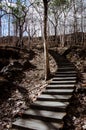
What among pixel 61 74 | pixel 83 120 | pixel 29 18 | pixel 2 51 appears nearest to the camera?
pixel 83 120

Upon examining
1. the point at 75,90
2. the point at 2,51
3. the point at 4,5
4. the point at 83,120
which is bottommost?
the point at 83,120

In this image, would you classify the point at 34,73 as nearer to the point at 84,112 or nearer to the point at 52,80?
the point at 52,80

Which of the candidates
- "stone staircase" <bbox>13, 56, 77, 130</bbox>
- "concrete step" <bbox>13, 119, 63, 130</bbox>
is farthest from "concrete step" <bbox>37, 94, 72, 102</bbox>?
"concrete step" <bbox>13, 119, 63, 130</bbox>

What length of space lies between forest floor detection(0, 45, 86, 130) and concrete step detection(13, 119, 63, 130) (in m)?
0.23

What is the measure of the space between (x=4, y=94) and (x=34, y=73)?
261 cm

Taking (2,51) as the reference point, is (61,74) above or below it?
below

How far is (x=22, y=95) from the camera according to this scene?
25.5 ft

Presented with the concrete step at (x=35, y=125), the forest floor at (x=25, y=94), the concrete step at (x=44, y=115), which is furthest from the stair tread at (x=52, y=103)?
the concrete step at (x=35, y=125)

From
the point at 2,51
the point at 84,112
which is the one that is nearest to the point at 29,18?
the point at 2,51

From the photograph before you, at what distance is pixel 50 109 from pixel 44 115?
416mm

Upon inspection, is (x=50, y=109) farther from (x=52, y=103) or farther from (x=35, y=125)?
(x=35, y=125)

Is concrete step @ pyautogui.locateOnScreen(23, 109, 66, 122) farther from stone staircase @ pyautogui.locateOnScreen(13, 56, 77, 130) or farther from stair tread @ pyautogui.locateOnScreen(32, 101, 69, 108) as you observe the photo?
stair tread @ pyautogui.locateOnScreen(32, 101, 69, 108)

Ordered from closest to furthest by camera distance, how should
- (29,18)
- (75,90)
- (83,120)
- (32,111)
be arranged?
(83,120) → (32,111) → (75,90) → (29,18)

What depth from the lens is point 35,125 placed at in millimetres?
5562
